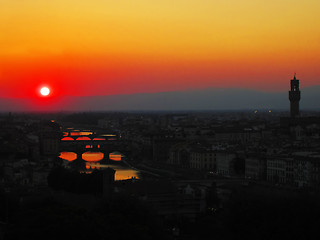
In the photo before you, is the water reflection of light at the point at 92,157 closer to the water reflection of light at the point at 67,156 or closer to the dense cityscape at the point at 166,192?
the dense cityscape at the point at 166,192

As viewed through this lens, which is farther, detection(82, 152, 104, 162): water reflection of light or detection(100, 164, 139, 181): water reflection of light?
detection(82, 152, 104, 162): water reflection of light

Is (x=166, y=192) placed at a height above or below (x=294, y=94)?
below

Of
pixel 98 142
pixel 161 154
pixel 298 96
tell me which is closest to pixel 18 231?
pixel 161 154

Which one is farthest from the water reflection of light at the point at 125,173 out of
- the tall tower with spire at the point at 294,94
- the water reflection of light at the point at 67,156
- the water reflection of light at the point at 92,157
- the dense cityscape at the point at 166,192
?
the tall tower with spire at the point at 294,94

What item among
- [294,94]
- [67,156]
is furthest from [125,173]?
[294,94]

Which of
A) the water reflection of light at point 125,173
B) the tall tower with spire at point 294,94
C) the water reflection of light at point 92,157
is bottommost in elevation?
the water reflection of light at point 92,157

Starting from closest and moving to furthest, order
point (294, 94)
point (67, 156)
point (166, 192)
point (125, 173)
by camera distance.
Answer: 1. point (166, 192)
2. point (125, 173)
3. point (67, 156)
4. point (294, 94)

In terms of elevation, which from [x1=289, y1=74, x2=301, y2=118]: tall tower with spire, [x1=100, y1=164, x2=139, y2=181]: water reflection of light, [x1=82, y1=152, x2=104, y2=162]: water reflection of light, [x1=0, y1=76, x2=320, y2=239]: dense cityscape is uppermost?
[x1=289, y1=74, x2=301, y2=118]: tall tower with spire

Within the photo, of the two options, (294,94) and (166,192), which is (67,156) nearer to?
(294,94)

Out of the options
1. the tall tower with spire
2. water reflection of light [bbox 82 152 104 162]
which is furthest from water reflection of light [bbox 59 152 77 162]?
the tall tower with spire

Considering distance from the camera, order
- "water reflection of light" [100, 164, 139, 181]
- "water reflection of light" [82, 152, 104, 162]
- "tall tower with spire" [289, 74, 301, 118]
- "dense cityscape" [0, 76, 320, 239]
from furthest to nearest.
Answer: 1. "tall tower with spire" [289, 74, 301, 118]
2. "water reflection of light" [82, 152, 104, 162]
3. "water reflection of light" [100, 164, 139, 181]
4. "dense cityscape" [0, 76, 320, 239]

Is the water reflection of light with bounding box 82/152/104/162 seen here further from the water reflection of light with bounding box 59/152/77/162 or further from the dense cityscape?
the water reflection of light with bounding box 59/152/77/162
